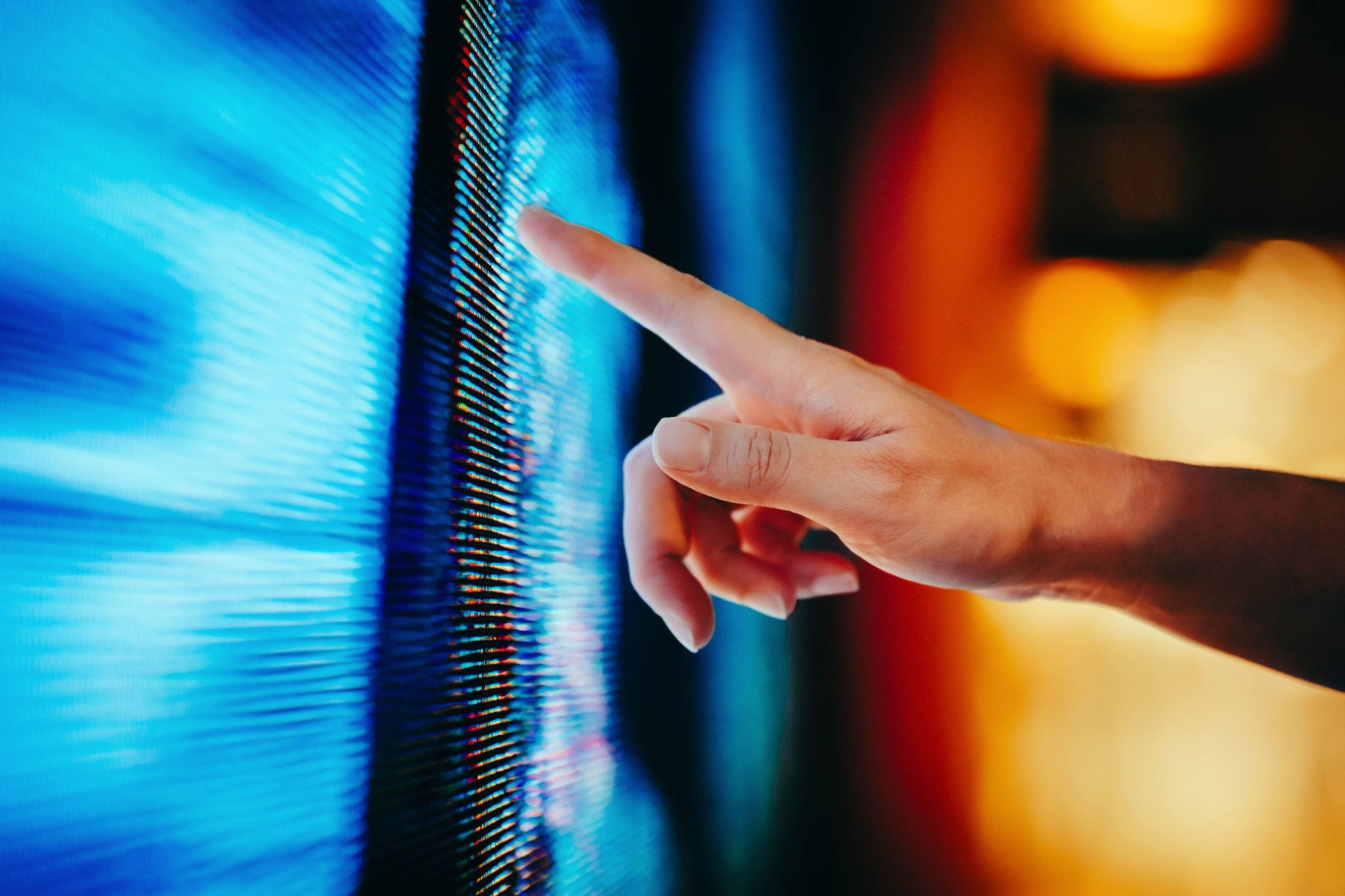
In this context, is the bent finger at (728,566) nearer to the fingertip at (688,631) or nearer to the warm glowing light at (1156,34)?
the fingertip at (688,631)

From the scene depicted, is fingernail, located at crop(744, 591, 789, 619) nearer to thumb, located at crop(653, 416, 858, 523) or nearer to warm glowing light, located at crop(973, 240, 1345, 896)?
thumb, located at crop(653, 416, 858, 523)

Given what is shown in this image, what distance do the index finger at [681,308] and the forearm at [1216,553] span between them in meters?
0.34

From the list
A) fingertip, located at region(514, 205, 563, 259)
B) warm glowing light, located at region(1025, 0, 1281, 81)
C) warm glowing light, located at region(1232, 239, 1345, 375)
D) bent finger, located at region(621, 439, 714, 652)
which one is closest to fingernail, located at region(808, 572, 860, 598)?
bent finger, located at region(621, 439, 714, 652)

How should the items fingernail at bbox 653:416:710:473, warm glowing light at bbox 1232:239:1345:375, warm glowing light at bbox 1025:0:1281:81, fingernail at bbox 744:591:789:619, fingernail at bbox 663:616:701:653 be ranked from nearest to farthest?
fingernail at bbox 653:416:710:473, fingernail at bbox 663:616:701:653, fingernail at bbox 744:591:789:619, warm glowing light at bbox 1232:239:1345:375, warm glowing light at bbox 1025:0:1281:81

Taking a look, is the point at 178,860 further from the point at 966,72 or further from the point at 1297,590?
the point at 966,72

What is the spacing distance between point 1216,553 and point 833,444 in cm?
53

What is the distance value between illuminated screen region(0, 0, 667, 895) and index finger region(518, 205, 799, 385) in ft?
0.29

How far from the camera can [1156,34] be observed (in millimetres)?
3051

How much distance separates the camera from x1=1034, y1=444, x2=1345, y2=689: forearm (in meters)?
0.77

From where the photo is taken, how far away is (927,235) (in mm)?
2898

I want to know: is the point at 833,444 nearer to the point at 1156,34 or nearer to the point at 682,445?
the point at 682,445

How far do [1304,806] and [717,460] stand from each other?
3301 millimetres

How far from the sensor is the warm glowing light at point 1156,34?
298 cm

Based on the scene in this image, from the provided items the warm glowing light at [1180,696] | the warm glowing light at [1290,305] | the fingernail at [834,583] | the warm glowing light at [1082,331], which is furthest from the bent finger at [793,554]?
the warm glowing light at [1290,305]
